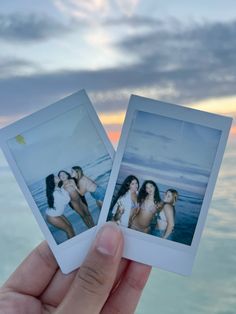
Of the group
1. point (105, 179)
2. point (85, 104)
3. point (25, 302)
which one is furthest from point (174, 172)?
point (25, 302)

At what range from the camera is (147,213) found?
1.92 meters

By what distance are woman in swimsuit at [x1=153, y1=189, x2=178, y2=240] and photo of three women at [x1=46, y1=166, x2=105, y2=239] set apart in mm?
212

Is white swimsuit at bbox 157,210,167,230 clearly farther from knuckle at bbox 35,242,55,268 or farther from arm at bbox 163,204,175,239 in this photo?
knuckle at bbox 35,242,55,268

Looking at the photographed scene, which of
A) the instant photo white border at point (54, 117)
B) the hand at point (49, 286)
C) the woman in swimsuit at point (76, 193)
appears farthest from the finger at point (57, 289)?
the woman in swimsuit at point (76, 193)

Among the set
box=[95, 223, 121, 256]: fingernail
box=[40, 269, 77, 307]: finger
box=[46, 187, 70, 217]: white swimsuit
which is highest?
box=[46, 187, 70, 217]: white swimsuit

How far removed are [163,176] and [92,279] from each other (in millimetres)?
432

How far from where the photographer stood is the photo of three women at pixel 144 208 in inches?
75.0

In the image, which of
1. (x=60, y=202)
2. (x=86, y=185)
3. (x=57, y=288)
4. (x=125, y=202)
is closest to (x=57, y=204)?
(x=60, y=202)

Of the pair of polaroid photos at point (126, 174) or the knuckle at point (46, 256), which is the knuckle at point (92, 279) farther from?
the knuckle at point (46, 256)

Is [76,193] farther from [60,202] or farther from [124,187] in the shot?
[124,187]

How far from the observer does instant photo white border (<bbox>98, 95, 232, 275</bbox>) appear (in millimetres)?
1872

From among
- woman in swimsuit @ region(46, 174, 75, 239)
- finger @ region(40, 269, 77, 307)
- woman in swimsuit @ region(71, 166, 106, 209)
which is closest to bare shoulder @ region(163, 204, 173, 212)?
woman in swimsuit @ region(71, 166, 106, 209)

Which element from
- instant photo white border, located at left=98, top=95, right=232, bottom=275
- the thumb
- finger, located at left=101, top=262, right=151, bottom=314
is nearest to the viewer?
the thumb

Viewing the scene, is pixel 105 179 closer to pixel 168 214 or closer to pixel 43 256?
pixel 168 214
